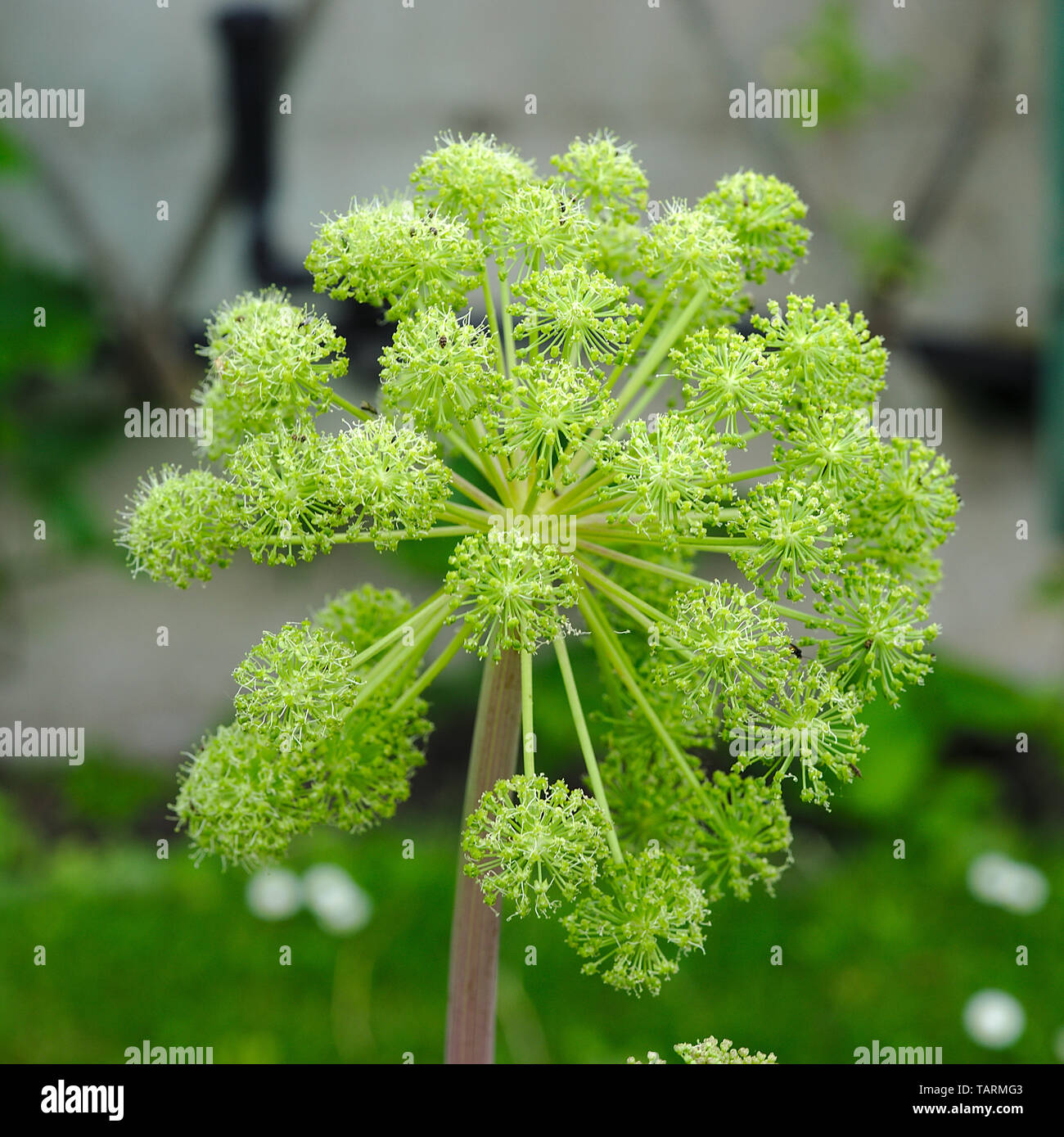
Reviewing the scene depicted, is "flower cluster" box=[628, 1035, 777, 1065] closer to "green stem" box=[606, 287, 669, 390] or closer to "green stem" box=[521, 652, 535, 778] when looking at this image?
"green stem" box=[521, 652, 535, 778]

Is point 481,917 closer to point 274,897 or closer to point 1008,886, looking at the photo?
point 274,897

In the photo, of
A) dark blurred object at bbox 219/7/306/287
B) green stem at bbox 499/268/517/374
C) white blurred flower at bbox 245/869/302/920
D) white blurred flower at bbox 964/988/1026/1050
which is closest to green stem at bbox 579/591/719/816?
green stem at bbox 499/268/517/374

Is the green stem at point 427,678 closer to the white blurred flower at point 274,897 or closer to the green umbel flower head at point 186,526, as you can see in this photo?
the green umbel flower head at point 186,526

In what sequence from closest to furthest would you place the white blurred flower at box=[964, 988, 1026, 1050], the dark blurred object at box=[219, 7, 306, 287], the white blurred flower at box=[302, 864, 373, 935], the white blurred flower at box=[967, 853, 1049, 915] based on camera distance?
the white blurred flower at box=[964, 988, 1026, 1050]
the white blurred flower at box=[302, 864, 373, 935]
the white blurred flower at box=[967, 853, 1049, 915]
the dark blurred object at box=[219, 7, 306, 287]

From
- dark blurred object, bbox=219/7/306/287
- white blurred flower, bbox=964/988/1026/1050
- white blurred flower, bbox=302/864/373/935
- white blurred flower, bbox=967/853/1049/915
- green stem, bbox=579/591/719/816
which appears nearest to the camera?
green stem, bbox=579/591/719/816

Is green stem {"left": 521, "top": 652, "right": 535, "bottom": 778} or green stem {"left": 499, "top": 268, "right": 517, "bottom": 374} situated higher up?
green stem {"left": 499, "top": 268, "right": 517, "bottom": 374}

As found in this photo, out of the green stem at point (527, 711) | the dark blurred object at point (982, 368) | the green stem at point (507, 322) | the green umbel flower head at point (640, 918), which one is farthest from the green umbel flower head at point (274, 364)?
the dark blurred object at point (982, 368)
